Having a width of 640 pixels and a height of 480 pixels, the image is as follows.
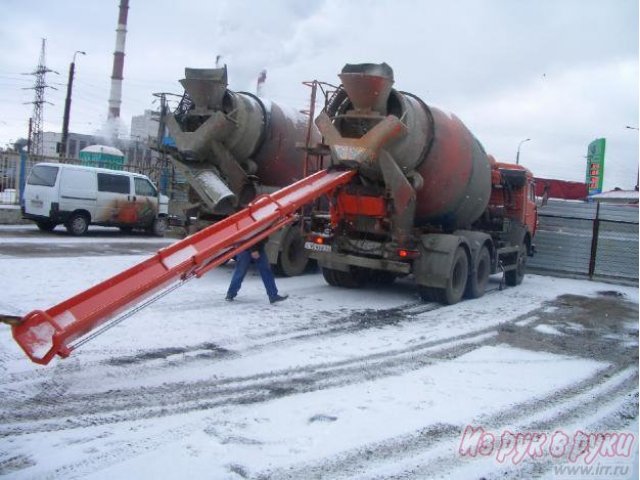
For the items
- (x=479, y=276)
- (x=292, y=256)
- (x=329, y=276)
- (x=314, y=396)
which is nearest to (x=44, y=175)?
(x=292, y=256)

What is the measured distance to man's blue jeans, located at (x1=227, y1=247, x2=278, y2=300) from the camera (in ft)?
29.0

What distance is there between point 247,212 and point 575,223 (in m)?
12.2

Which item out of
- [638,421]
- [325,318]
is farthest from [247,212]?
[638,421]

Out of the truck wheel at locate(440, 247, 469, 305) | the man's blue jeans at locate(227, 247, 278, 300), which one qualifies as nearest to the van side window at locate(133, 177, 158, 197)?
the man's blue jeans at locate(227, 247, 278, 300)

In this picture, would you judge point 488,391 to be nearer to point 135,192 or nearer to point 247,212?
point 247,212

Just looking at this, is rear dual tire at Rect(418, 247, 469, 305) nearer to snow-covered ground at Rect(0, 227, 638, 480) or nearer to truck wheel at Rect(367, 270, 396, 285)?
snow-covered ground at Rect(0, 227, 638, 480)

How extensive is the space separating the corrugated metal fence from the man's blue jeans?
33.0ft

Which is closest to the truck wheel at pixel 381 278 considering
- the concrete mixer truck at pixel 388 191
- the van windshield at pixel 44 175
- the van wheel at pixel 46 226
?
the concrete mixer truck at pixel 388 191

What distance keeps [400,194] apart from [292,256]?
3.48 meters

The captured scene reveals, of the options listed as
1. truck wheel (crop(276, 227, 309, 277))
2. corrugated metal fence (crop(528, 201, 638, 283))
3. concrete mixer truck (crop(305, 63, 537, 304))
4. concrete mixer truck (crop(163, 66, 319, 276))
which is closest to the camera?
concrete mixer truck (crop(305, 63, 537, 304))

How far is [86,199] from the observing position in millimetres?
16203

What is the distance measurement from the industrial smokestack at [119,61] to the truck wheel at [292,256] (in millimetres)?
37359

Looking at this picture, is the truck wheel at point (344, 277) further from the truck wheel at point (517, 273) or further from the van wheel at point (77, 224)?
the van wheel at point (77, 224)

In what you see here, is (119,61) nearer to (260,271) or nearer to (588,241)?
(588,241)
